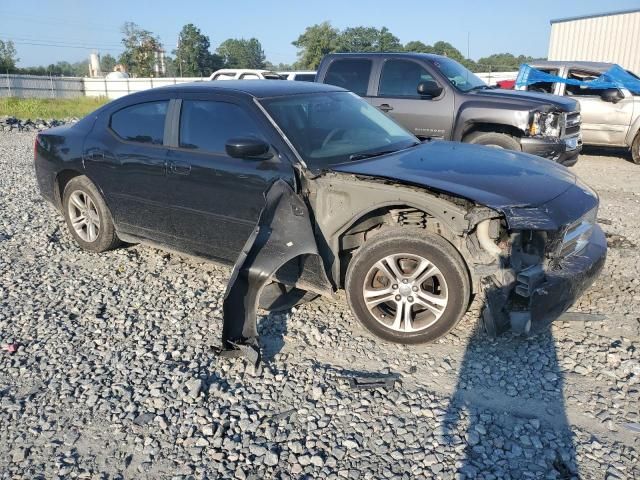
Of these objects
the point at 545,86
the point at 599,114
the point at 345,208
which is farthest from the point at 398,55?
the point at 345,208

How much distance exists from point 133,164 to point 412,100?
16.4 feet

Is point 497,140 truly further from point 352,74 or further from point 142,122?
point 142,122

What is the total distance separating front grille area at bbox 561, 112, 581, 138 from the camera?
27.5 feet

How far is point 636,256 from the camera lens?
18.0 ft

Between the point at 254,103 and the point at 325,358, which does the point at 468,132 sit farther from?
the point at 325,358

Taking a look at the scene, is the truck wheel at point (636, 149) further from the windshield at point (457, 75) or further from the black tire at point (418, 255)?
the black tire at point (418, 255)

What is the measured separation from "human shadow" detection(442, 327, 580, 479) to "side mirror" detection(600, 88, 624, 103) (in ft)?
27.6

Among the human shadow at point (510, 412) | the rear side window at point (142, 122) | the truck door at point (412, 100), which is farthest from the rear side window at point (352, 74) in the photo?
the human shadow at point (510, 412)

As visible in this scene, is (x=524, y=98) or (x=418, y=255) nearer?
(x=418, y=255)

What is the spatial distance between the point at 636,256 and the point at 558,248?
8.33ft

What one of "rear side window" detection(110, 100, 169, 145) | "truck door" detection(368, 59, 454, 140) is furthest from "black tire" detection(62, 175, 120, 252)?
"truck door" detection(368, 59, 454, 140)

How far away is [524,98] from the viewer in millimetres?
8188

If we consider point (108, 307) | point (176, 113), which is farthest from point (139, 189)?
point (108, 307)

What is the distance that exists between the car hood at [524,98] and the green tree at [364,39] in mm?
61843
